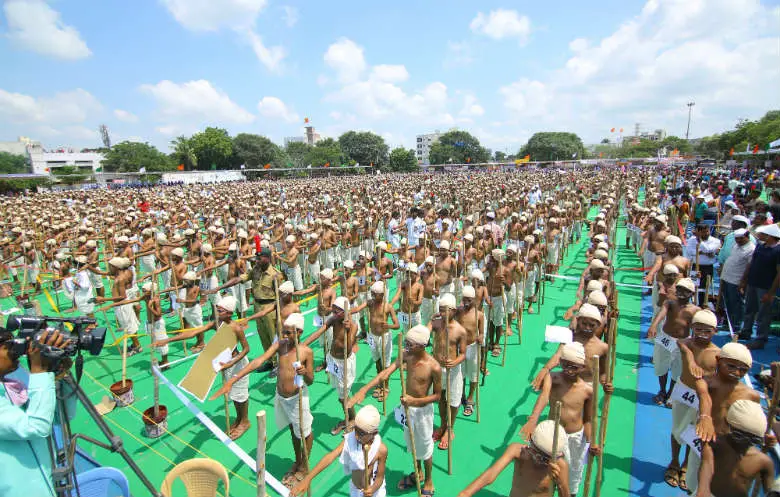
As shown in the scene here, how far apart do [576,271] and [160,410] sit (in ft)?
41.8

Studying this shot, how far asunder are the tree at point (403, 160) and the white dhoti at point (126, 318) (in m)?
70.9

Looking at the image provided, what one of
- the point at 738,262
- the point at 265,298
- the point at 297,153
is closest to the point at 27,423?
the point at 265,298

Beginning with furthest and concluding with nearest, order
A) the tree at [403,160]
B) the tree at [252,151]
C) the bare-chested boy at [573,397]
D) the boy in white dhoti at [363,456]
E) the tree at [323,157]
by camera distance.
Answer: the tree at [323,157]
the tree at [403,160]
the tree at [252,151]
the bare-chested boy at [573,397]
the boy in white dhoti at [363,456]

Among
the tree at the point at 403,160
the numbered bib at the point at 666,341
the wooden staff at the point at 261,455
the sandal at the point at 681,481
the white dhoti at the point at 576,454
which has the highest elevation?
the tree at the point at 403,160

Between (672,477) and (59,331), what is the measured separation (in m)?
Result: 6.47

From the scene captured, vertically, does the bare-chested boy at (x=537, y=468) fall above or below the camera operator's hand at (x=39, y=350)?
below

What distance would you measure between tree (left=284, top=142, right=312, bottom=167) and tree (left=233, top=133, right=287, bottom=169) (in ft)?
26.4

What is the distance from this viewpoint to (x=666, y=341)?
18.1ft

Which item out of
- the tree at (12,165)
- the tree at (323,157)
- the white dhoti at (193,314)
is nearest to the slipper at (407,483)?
the white dhoti at (193,314)

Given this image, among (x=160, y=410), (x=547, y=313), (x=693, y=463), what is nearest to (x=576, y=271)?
(x=547, y=313)

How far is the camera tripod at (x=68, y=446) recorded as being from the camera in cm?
304

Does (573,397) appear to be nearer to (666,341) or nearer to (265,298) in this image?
(666,341)

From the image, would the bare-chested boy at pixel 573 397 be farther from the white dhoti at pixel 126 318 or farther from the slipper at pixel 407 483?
the white dhoti at pixel 126 318

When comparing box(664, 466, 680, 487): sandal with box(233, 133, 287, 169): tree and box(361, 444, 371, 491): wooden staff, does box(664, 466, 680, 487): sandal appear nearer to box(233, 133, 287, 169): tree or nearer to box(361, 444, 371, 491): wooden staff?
box(361, 444, 371, 491): wooden staff
